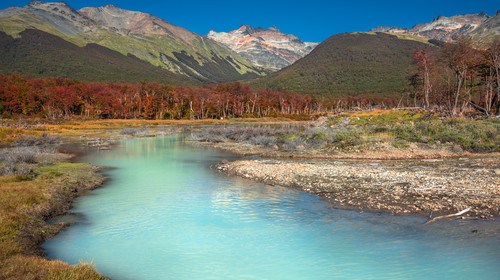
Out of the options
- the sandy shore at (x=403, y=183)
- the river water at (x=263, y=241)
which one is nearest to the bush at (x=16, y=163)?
the river water at (x=263, y=241)

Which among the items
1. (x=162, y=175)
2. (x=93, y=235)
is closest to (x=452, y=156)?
(x=162, y=175)

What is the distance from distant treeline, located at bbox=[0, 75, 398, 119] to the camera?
334 ft

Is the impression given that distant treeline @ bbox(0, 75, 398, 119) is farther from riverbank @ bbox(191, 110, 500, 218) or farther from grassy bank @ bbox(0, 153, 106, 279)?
grassy bank @ bbox(0, 153, 106, 279)

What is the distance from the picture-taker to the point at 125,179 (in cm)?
Result: 2166

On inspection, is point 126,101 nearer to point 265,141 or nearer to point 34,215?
point 265,141

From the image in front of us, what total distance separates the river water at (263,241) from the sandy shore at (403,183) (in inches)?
50.1

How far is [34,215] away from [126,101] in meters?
109

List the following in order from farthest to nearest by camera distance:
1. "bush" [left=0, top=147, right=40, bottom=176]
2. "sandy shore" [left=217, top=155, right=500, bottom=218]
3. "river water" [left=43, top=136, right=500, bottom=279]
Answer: "bush" [left=0, top=147, right=40, bottom=176], "sandy shore" [left=217, top=155, right=500, bottom=218], "river water" [left=43, top=136, right=500, bottom=279]

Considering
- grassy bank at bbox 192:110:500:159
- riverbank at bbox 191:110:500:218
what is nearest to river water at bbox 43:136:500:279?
riverbank at bbox 191:110:500:218

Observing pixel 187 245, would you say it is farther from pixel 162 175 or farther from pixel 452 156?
pixel 452 156

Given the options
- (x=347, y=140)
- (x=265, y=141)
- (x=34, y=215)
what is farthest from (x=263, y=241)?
(x=265, y=141)

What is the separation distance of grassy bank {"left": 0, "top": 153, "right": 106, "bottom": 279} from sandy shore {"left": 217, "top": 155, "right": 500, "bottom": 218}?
33.1ft

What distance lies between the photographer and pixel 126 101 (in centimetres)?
11406

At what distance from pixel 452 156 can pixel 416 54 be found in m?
37.3
